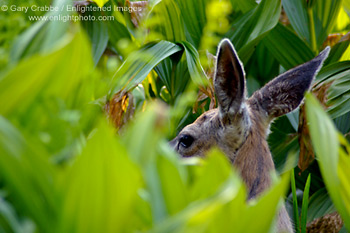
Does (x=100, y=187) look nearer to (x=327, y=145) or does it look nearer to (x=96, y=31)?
(x=327, y=145)

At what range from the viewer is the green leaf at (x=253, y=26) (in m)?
5.01

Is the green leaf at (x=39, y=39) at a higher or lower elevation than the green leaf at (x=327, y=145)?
higher

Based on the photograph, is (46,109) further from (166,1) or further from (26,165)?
(166,1)

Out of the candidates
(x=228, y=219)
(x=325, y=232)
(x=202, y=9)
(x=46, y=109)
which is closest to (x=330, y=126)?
(x=228, y=219)

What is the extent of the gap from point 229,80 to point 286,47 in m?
1.97

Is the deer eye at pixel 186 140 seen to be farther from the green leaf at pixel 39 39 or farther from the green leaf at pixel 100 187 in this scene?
the green leaf at pixel 100 187

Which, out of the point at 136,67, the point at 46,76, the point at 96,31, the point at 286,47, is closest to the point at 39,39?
the point at 46,76

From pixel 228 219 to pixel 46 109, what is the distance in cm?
51

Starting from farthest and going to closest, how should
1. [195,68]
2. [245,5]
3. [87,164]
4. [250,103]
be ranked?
1. [245,5]
2. [195,68]
3. [250,103]
4. [87,164]

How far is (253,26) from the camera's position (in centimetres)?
520

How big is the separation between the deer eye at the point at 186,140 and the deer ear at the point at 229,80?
37 centimetres

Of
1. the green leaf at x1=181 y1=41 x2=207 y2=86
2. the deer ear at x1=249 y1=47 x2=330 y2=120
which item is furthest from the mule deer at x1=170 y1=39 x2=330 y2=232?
the green leaf at x1=181 y1=41 x2=207 y2=86

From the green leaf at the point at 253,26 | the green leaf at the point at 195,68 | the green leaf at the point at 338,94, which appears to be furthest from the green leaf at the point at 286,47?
the green leaf at the point at 195,68

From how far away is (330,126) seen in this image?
145 centimetres
